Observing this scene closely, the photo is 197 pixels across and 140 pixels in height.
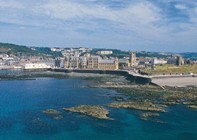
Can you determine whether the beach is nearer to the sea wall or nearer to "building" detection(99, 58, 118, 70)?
the sea wall

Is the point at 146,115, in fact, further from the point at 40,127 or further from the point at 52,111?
the point at 40,127

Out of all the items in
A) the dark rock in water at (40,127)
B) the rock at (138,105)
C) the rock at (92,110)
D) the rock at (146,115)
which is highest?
the rock at (138,105)

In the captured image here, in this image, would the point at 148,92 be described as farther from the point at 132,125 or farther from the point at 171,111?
the point at 132,125

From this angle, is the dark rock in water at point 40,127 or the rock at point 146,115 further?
the rock at point 146,115

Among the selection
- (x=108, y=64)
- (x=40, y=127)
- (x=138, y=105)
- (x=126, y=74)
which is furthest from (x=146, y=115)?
(x=108, y=64)

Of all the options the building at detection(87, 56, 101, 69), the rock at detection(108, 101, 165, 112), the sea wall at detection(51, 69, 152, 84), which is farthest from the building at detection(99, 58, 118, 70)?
the rock at detection(108, 101, 165, 112)

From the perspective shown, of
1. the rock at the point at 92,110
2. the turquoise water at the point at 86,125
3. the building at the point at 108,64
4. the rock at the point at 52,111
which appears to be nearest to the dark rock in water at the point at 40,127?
the turquoise water at the point at 86,125

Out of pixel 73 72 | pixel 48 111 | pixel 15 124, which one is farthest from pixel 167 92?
pixel 73 72

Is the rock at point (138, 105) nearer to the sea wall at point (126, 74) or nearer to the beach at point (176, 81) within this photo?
the beach at point (176, 81)
